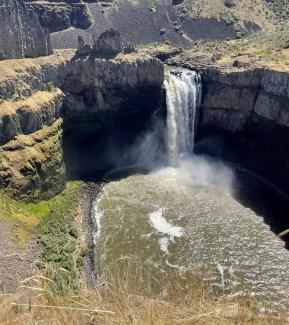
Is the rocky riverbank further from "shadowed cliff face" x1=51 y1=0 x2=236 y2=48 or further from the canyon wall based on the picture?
"shadowed cliff face" x1=51 y1=0 x2=236 y2=48

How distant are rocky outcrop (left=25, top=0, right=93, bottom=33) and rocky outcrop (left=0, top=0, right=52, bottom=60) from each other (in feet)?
116

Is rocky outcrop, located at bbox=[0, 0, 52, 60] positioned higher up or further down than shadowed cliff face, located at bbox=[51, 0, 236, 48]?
higher up

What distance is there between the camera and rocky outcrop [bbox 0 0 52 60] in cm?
6969

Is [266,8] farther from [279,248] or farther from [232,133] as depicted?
[279,248]

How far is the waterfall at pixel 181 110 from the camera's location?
80.3 metres

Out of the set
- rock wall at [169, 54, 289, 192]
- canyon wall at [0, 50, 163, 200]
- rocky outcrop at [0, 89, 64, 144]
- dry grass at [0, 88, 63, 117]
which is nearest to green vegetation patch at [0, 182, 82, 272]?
canyon wall at [0, 50, 163, 200]

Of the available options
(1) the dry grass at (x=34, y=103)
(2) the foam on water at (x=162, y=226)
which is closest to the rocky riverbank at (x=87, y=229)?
(2) the foam on water at (x=162, y=226)

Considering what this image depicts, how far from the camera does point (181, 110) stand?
8081 cm

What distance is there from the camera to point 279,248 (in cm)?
5503

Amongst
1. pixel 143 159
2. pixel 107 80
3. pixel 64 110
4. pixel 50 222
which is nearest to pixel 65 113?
pixel 64 110

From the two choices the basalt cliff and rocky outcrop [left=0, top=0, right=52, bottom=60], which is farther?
rocky outcrop [left=0, top=0, right=52, bottom=60]

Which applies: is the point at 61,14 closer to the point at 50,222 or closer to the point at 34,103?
the point at 34,103

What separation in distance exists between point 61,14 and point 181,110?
51.7 meters

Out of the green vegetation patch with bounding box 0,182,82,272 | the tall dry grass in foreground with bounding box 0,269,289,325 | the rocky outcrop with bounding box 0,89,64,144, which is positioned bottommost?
the green vegetation patch with bounding box 0,182,82,272
